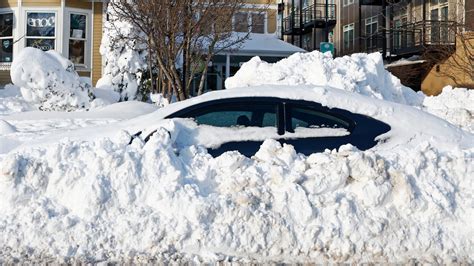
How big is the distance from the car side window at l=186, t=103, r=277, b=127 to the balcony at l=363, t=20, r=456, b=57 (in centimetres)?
1989

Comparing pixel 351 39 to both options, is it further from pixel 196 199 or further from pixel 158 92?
pixel 196 199

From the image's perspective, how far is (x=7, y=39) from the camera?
80.5 ft

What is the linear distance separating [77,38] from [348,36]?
2121 cm

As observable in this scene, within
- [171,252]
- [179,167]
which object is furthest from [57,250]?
[179,167]

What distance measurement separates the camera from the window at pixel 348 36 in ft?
130

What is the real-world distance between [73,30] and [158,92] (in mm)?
6449

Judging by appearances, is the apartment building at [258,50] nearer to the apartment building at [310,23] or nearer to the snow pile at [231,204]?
the apartment building at [310,23]

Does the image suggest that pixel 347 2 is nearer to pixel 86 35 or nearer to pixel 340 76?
pixel 86 35

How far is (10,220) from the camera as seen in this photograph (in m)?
6.12

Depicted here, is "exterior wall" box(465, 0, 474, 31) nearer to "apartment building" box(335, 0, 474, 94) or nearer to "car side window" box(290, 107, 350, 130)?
"apartment building" box(335, 0, 474, 94)

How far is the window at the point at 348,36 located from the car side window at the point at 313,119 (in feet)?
108

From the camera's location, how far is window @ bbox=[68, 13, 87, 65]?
24516 mm

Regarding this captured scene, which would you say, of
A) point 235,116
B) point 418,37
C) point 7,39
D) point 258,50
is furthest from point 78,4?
point 235,116

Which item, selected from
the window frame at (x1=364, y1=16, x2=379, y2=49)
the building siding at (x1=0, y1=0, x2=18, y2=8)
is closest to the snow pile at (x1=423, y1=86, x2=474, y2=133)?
the building siding at (x1=0, y1=0, x2=18, y2=8)
